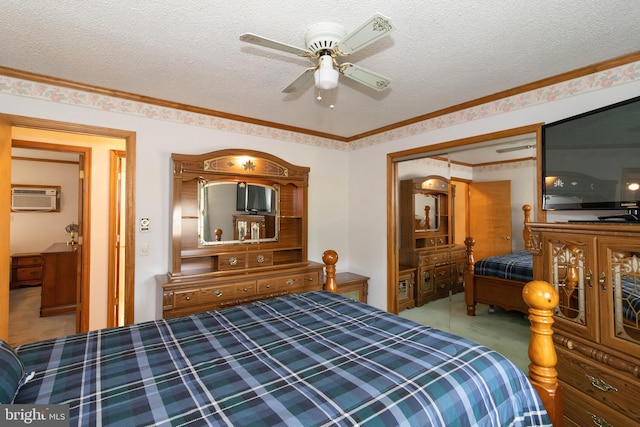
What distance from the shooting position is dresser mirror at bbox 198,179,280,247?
9.57ft

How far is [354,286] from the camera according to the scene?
11.7ft

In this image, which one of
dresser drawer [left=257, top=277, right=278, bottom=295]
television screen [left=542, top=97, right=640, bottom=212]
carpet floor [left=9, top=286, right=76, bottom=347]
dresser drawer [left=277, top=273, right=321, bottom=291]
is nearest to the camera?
television screen [left=542, top=97, right=640, bottom=212]

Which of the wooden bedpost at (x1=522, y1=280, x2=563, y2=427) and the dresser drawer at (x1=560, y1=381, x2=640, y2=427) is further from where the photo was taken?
the dresser drawer at (x1=560, y1=381, x2=640, y2=427)

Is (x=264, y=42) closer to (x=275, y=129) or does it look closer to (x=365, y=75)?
(x=365, y=75)

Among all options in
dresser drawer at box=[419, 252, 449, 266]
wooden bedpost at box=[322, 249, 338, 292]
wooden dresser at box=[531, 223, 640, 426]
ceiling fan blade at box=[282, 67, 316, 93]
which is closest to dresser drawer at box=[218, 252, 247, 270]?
wooden bedpost at box=[322, 249, 338, 292]

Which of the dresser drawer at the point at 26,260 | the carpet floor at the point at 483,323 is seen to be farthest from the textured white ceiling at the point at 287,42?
the dresser drawer at the point at 26,260

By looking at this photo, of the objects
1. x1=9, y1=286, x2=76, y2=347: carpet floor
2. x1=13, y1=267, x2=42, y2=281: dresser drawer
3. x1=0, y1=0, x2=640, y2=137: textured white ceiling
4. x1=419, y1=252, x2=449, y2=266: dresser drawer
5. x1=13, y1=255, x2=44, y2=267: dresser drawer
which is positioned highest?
x1=0, y1=0, x2=640, y2=137: textured white ceiling

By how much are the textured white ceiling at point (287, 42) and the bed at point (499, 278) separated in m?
1.27

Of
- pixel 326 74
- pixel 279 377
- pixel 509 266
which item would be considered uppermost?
pixel 326 74

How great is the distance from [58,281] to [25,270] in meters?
2.25

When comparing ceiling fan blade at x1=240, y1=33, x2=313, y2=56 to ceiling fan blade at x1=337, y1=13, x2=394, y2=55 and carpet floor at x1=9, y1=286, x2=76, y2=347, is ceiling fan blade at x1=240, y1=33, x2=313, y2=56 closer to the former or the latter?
ceiling fan blade at x1=337, y1=13, x2=394, y2=55

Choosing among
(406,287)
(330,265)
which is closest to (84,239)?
(330,265)

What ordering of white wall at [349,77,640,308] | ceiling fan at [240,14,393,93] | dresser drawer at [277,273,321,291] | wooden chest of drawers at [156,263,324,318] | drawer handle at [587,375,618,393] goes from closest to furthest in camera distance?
1. ceiling fan at [240,14,393,93]
2. drawer handle at [587,375,618,393]
3. white wall at [349,77,640,308]
4. wooden chest of drawers at [156,263,324,318]
5. dresser drawer at [277,273,321,291]

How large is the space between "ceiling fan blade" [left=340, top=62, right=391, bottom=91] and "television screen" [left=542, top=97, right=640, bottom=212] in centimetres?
138
